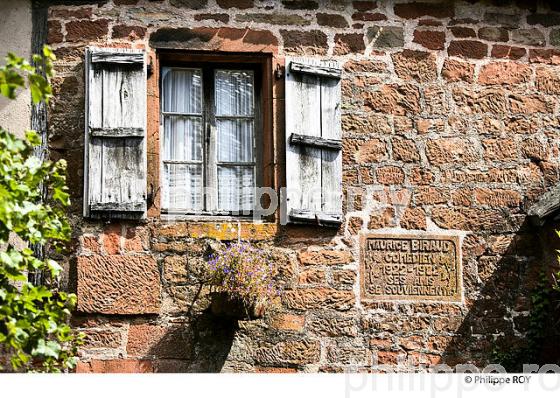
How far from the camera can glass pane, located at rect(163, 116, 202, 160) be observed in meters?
8.89

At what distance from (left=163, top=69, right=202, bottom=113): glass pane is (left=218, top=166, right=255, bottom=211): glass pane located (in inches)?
19.2

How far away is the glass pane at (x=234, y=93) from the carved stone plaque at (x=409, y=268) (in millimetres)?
1266

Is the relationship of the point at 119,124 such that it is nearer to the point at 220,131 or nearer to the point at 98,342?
the point at 220,131

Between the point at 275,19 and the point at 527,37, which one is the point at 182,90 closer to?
the point at 275,19

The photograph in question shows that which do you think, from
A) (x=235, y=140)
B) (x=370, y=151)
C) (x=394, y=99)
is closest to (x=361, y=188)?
(x=370, y=151)

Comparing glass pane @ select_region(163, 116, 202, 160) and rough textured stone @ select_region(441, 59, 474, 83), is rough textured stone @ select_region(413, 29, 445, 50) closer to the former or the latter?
rough textured stone @ select_region(441, 59, 474, 83)

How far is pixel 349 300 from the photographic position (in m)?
8.67

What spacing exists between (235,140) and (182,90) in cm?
Result: 51

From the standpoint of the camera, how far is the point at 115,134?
8539mm

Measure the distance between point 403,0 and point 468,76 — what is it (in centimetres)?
72

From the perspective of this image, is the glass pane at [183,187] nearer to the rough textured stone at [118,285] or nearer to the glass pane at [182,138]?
the glass pane at [182,138]

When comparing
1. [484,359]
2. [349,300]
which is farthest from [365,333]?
[484,359]

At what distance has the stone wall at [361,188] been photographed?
8.46 metres

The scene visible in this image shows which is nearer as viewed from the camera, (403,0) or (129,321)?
(129,321)
